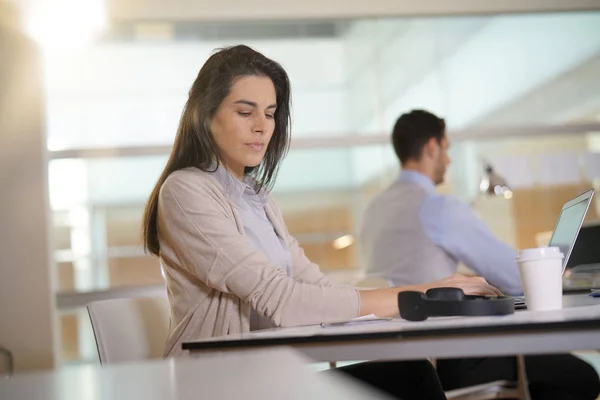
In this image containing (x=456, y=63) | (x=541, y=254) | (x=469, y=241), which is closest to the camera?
(x=541, y=254)

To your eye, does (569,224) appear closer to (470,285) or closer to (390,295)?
(470,285)

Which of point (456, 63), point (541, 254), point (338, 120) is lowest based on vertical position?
point (541, 254)

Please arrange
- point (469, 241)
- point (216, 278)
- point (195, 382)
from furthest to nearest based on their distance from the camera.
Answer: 1. point (469, 241)
2. point (216, 278)
3. point (195, 382)

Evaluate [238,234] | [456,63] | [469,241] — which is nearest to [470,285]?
[238,234]

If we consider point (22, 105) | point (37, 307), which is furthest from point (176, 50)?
point (37, 307)

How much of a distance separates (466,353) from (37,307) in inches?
189

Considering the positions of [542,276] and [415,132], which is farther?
[415,132]

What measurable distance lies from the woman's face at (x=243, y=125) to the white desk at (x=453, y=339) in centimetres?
86

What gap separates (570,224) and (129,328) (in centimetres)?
115

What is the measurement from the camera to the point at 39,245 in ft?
18.8

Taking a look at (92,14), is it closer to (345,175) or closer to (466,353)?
(345,175)

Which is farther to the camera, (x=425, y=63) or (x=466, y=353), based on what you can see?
(x=425, y=63)

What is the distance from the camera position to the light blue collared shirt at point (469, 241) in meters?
3.09

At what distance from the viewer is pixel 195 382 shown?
1.40 ft
